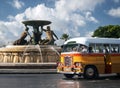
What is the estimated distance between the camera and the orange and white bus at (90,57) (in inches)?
830

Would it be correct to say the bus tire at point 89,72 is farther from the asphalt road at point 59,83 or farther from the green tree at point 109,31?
the green tree at point 109,31

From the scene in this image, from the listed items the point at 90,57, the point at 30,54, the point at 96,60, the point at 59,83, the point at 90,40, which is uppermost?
the point at 30,54

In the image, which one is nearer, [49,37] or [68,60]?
[68,60]

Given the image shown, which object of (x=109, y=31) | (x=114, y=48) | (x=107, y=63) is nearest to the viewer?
(x=107, y=63)

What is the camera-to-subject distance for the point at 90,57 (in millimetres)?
21188

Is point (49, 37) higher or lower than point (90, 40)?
higher

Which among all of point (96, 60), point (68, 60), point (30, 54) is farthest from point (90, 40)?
point (30, 54)

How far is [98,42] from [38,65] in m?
9.50

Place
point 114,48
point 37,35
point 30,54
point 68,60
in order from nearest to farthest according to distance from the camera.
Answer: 1. point 68,60
2. point 114,48
3. point 30,54
4. point 37,35

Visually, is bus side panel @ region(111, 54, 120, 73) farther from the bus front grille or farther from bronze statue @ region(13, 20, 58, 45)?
bronze statue @ region(13, 20, 58, 45)

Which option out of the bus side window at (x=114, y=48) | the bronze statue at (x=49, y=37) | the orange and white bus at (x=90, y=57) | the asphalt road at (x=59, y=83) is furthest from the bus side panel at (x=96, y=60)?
the bronze statue at (x=49, y=37)

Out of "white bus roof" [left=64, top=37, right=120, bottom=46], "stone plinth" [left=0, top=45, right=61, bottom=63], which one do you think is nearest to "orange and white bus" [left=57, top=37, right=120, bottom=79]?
"white bus roof" [left=64, top=37, right=120, bottom=46]

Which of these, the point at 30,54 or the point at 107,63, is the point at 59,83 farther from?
the point at 30,54

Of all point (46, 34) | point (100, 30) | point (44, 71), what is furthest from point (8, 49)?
point (100, 30)
